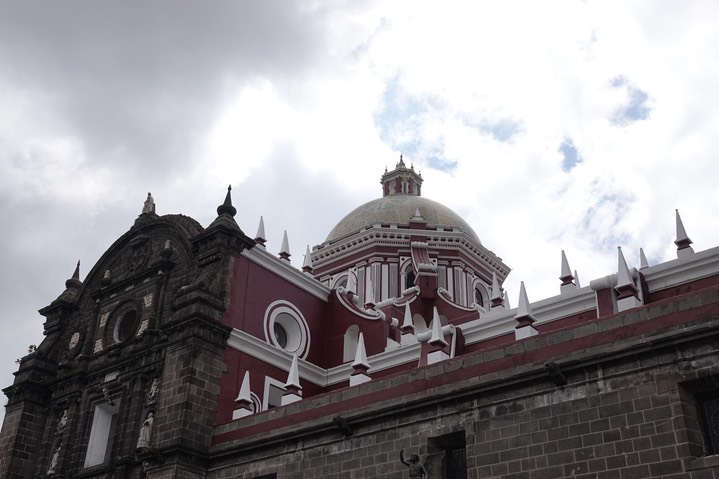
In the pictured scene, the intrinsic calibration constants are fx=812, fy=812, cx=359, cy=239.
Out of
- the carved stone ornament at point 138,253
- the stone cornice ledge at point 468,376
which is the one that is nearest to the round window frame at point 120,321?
the carved stone ornament at point 138,253

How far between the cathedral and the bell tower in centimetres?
832

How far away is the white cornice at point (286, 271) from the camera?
2422 cm

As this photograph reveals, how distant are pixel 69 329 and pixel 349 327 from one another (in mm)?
9581

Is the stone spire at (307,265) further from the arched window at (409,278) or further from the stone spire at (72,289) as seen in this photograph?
the stone spire at (72,289)

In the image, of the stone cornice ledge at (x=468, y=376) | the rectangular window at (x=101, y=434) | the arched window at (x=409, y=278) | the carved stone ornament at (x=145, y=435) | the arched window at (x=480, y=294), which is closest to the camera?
the stone cornice ledge at (x=468, y=376)

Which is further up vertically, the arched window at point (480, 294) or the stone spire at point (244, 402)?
the arched window at point (480, 294)

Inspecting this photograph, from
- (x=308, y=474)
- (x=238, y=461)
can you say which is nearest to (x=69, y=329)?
(x=238, y=461)

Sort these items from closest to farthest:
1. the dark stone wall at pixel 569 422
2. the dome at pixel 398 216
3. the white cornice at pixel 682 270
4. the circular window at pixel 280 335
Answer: the dark stone wall at pixel 569 422 < the white cornice at pixel 682 270 < the circular window at pixel 280 335 < the dome at pixel 398 216

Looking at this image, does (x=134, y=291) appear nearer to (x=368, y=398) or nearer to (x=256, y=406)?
(x=256, y=406)

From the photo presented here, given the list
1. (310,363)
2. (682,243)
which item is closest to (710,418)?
(682,243)

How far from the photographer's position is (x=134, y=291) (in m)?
25.6

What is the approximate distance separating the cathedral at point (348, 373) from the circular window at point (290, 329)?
66 mm

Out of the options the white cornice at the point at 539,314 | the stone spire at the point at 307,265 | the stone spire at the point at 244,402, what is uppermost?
the stone spire at the point at 307,265

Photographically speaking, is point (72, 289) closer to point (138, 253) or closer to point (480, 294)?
point (138, 253)
